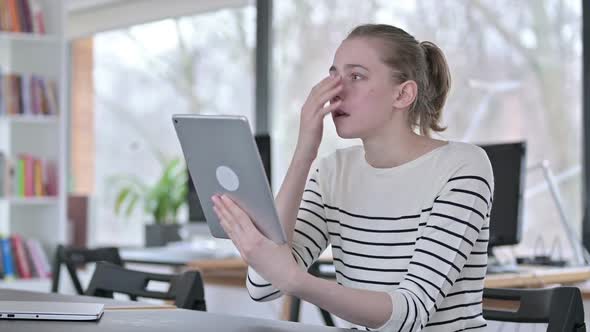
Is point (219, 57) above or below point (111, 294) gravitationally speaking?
above

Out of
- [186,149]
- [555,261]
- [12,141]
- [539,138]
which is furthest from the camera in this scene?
[12,141]

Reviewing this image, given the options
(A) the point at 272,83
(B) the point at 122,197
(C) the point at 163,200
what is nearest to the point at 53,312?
(A) the point at 272,83

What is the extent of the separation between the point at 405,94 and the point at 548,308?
477mm

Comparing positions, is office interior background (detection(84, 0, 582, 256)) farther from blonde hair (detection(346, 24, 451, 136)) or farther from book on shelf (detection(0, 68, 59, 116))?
blonde hair (detection(346, 24, 451, 136))

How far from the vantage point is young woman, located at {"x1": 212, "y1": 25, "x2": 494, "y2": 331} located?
1683mm

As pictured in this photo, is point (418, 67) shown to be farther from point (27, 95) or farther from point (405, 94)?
point (27, 95)

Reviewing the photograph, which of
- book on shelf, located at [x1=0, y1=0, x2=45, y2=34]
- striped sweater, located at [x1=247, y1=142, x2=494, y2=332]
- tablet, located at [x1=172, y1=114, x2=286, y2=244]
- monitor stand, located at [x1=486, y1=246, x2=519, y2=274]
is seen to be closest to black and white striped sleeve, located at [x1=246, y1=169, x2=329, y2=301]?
striped sweater, located at [x1=247, y1=142, x2=494, y2=332]

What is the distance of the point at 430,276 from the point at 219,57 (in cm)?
411

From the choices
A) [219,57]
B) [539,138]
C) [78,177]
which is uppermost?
[219,57]

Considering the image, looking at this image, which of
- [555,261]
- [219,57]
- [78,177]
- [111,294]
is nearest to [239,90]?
[219,57]

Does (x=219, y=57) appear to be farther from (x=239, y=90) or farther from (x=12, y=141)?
(x=12, y=141)

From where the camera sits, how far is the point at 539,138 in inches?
159

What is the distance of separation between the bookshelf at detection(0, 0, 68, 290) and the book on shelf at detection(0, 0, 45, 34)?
0.10 feet

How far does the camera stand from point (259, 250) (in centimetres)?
158
